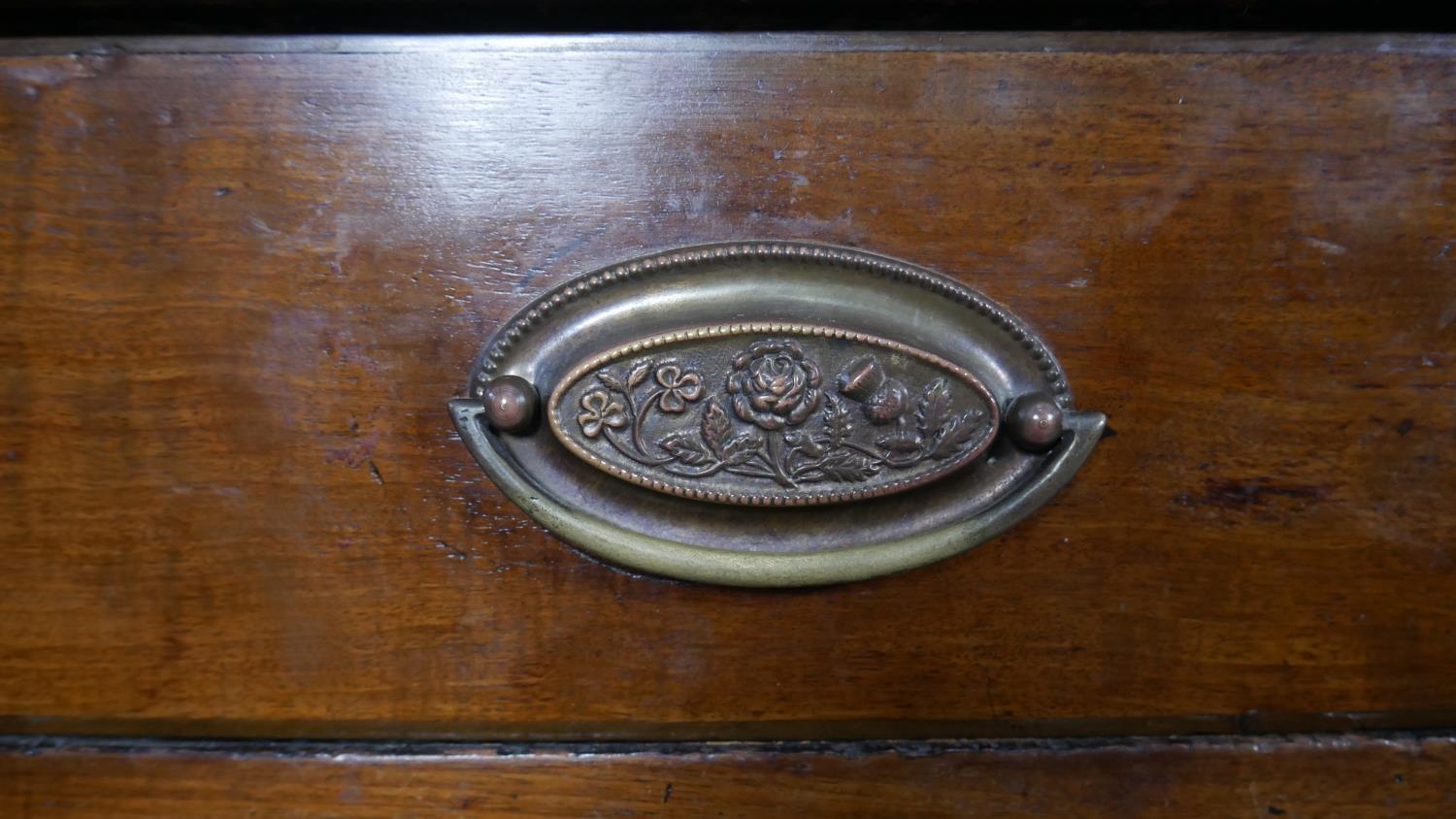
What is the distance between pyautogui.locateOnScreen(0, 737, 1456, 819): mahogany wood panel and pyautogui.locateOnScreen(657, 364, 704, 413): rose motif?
19 centimetres

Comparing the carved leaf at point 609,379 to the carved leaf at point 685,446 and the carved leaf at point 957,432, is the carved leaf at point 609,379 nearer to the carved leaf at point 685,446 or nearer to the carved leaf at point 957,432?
the carved leaf at point 685,446

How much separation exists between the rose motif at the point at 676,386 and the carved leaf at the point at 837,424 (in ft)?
0.20

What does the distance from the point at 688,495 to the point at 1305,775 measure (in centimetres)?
35

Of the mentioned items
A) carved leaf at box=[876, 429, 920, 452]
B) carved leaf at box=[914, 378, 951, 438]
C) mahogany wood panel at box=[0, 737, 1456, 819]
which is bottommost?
mahogany wood panel at box=[0, 737, 1456, 819]

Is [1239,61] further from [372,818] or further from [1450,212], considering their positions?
[372,818]

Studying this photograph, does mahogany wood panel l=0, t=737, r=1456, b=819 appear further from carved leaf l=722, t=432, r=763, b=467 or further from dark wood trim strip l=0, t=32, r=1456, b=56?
dark wood trim strip l=0, t=32, r=1456, b=56

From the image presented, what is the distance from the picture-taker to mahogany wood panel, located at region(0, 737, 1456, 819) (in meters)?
0.46

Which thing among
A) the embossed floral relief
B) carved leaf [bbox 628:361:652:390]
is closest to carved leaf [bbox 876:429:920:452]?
the embossed floral relief

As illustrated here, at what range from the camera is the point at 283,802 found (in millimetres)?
466

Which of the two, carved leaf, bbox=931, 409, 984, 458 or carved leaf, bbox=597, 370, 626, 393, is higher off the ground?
carved leaf, bbox=597, 370, 626, 393

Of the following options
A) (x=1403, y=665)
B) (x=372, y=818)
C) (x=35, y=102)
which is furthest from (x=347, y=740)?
(x=1403, y=665)

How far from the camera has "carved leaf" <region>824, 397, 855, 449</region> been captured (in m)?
0.42

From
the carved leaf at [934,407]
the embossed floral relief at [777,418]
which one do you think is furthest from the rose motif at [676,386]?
the carved leaf at [934,407]

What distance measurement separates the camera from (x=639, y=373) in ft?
1.37
